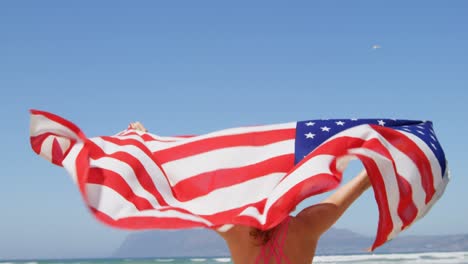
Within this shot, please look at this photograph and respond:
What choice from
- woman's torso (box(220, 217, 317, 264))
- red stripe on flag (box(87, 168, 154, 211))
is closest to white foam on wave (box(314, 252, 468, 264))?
woman's torso (box(220, 217, 317, 264))

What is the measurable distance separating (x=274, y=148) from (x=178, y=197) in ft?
2.03

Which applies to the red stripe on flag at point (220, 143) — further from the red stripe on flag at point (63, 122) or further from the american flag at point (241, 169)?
the red stripe on flag at point (63, 122)

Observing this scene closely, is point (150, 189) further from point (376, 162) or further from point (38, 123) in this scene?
point (376, 162)

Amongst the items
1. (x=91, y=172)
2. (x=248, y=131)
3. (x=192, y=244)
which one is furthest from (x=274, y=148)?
(x=192, y=244)

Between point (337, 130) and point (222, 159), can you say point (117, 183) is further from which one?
point (337, 130)

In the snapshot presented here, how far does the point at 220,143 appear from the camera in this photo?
11.6ft

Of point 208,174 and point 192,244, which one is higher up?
point 208,174

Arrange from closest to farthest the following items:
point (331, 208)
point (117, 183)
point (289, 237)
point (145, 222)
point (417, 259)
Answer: point (145, 222) → point (117, 183) → point (289, 237) → point (331, 208) → point (417, 259)

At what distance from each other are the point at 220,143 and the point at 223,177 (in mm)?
287

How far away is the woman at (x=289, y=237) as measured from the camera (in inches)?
121

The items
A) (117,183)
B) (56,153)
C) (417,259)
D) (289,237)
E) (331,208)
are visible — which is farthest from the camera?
(417,259)

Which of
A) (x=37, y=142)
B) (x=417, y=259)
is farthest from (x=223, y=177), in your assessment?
(x=417, y=259)

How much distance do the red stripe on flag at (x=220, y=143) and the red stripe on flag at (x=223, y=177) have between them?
0.20m

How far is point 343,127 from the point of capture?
353cm
